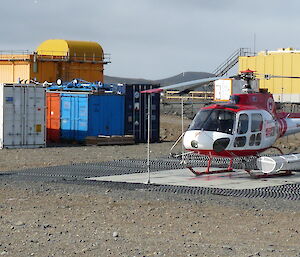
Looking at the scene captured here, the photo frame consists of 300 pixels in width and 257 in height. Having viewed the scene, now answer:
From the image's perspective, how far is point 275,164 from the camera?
1872 cm

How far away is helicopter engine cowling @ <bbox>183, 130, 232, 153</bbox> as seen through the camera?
18.5 metres

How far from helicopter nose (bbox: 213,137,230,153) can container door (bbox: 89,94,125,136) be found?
1224cm

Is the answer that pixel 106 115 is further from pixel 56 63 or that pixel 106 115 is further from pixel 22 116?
pixel 56 63

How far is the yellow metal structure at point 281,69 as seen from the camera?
59281 mm

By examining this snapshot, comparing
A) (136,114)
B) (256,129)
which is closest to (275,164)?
(256,129)

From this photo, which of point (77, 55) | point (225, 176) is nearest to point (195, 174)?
point (225, 176)

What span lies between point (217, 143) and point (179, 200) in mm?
3439

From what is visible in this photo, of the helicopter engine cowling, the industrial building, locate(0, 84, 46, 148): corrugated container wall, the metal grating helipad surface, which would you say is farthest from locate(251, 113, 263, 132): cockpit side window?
the industrial building

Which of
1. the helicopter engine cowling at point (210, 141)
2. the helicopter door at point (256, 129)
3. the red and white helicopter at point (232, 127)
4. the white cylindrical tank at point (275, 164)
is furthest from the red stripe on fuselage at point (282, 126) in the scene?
the helicopter engine cowling at point (210, 141)

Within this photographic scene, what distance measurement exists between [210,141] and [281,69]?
43.1 metres

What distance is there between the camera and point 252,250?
10.6 meters

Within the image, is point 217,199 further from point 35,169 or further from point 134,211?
point 35,169

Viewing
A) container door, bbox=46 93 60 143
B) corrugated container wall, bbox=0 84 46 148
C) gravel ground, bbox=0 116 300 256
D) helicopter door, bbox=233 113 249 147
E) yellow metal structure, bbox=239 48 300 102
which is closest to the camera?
gravel ground, bbox=0 116 300 256

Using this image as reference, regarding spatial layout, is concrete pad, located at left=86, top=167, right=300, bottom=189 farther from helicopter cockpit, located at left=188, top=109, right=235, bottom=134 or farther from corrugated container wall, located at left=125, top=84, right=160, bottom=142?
corrugated container wall, located at left=125, top=84, right=160, bottom=142
